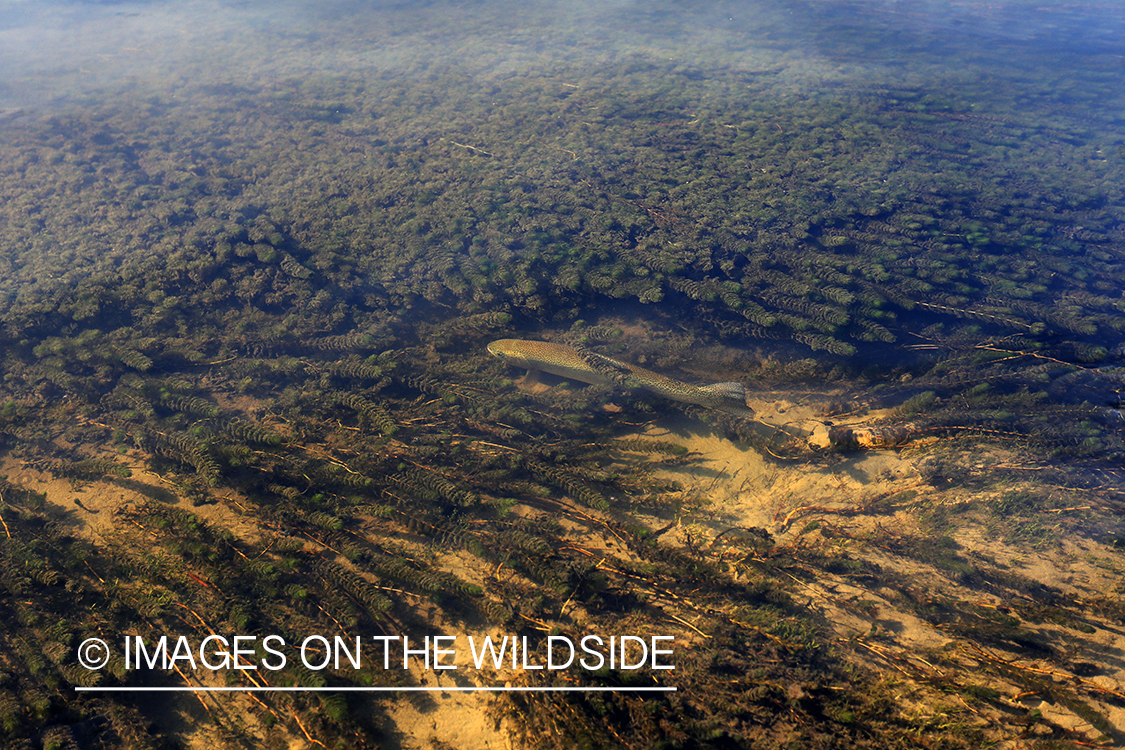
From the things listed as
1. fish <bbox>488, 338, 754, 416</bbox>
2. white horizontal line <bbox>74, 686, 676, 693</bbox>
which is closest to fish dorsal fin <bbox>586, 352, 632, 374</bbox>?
fish <bbox>488, 338, 754, 416</bbox>

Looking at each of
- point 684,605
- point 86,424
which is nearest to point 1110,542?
point 684,605

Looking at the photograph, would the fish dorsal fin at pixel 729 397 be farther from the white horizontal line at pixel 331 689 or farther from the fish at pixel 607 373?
the white horizontal line at pixel 331 689

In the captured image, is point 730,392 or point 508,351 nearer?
point 730,392

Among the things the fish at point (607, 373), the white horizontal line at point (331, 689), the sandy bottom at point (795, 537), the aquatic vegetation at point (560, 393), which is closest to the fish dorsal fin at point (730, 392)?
the fish at point (607, 373)

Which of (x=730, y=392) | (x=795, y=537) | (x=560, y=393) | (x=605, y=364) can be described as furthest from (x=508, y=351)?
(x=795, y=537)

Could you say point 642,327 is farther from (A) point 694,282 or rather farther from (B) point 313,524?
(B) point 313,524

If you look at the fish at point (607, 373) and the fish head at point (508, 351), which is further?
the fish head at point (508, 351)

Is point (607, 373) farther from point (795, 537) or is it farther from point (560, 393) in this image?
point (795, 537)

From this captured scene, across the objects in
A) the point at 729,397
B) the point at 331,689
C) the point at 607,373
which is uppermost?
the point at 607,373
